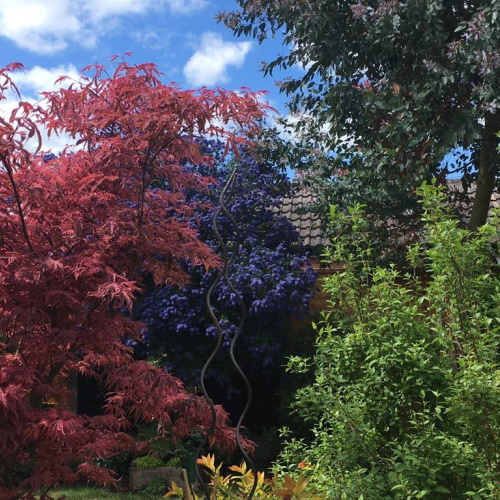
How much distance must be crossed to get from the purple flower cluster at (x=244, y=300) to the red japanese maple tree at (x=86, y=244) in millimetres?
5523

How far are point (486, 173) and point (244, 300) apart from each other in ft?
13.1

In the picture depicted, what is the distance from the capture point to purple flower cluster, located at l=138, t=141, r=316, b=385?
35.0ft

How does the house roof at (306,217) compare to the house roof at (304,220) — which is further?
the house roof at (304,220)

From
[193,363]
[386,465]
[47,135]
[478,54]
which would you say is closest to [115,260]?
[47,135]

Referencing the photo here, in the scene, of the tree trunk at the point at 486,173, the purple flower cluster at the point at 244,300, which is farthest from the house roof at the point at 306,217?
the tree trunk at the point at 486,173

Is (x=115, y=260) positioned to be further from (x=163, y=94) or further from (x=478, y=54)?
(x=478, y=54)

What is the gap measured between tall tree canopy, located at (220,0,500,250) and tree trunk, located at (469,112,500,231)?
0.05 ft

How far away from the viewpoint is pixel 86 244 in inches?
185

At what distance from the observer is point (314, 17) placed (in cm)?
Answer: 944

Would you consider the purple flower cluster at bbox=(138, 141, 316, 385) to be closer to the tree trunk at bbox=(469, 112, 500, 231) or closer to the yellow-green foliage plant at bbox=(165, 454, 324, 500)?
the tree trunk at bbox=(469, 112, 500, 231)

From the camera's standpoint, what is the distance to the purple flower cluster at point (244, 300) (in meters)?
10.7

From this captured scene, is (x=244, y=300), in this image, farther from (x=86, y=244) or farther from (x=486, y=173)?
(x=86, y=244)

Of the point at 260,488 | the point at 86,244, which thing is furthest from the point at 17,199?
the point at 260,488

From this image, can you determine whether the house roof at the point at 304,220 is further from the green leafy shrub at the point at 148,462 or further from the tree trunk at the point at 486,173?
the green leafy shrub at the point at 148,462
